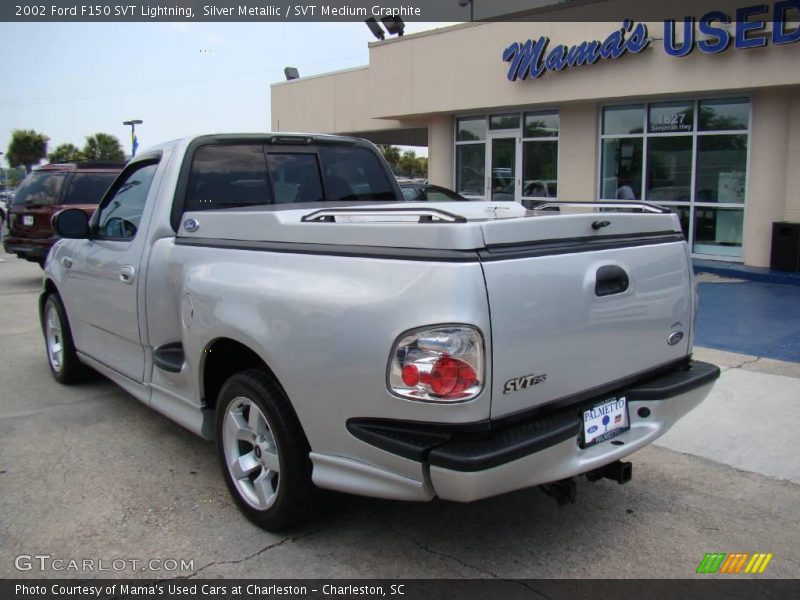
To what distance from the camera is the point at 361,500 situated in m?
3.88

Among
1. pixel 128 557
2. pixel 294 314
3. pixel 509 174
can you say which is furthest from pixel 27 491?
pixel 509 174

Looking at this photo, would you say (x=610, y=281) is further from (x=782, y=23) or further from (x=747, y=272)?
(x=782, y=23)

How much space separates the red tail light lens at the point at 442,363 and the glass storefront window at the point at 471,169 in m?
14.9

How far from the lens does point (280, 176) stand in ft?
15.9

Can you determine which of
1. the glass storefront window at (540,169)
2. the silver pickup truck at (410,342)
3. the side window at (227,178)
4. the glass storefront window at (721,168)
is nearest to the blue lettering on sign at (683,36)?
the glass storefront window at (721,168)

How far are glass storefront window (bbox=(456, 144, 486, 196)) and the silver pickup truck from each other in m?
13.1

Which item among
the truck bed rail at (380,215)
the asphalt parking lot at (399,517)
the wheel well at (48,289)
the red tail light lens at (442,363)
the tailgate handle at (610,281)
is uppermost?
the truck bed rail at (380,215)

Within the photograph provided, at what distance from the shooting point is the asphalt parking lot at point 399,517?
3.28m

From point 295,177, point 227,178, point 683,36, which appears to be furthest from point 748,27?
point 227,178

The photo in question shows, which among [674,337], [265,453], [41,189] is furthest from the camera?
[41,189]

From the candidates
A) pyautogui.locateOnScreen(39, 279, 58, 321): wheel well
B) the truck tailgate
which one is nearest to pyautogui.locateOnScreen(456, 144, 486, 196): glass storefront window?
pyautogui.locateOnScreen(39, 279, 58, 321): wheel well

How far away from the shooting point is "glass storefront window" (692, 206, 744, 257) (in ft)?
41.3

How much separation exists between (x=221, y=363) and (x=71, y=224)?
1.99 meters

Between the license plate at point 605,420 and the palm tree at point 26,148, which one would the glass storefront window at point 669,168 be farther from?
the palm tree at point 26,148
